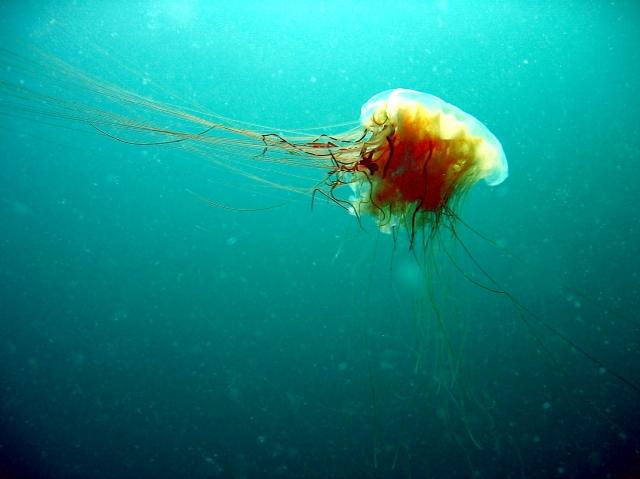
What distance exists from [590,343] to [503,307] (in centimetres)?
137

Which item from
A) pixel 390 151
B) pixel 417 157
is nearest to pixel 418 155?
pixel 417 157

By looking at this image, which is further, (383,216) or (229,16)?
(229,16)

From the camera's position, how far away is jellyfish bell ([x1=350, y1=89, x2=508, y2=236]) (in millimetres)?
2848

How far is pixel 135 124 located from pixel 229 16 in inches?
120

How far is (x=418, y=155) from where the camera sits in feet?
9.47

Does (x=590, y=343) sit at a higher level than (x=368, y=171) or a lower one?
higher

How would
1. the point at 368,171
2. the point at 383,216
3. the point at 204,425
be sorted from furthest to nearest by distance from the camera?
the point at 204,425
the point at 383,216
the point at 368,171

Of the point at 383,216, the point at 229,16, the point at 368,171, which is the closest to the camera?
the point at 368,171

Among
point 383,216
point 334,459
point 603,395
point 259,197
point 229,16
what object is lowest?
point 334,459

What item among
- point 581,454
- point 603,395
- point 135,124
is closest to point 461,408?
point 581,454

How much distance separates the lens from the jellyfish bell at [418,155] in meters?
2.85

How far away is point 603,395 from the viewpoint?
5938mm

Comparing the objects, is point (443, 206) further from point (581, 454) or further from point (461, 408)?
point (581, 454)

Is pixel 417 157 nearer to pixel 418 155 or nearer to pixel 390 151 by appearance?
pixel 418 155
